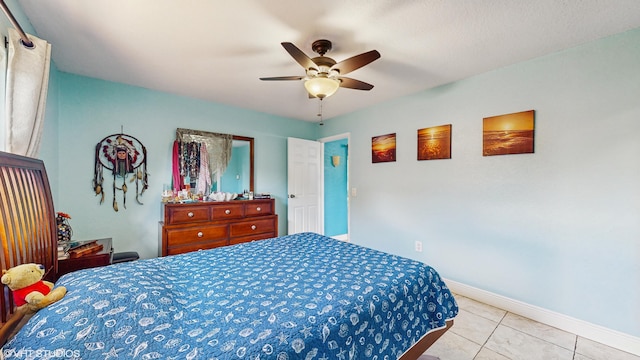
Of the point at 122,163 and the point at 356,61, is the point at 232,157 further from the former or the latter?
the point at 356,61

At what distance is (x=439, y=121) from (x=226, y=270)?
2.78 meters

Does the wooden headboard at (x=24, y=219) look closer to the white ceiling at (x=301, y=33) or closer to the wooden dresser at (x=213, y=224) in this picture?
the white ceiling at (x=301, y=33)

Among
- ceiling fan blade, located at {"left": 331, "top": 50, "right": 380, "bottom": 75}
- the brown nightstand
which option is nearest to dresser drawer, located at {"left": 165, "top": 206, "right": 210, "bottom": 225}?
the brown nightstand

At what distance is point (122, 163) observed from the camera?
114 inches

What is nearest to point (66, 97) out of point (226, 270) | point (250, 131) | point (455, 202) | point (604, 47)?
point (250, 131)

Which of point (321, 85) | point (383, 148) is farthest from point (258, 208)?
point (321, 85)

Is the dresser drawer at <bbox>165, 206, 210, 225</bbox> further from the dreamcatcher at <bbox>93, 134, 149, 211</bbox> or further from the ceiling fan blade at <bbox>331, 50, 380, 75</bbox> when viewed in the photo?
the ceiling fan blade at <bbox>331, 50, 380, 75</bbox>

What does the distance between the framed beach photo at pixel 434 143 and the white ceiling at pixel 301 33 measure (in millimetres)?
587

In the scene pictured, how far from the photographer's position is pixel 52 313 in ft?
2.86

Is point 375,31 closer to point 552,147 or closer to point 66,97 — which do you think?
point 552,147

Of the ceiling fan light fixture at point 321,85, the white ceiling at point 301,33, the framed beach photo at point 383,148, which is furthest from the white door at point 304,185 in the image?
the ceiling fan light fixture at point 321,85

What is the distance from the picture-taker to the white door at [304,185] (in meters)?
4.20

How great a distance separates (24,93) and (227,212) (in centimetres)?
208

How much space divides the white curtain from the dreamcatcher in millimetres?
1283
